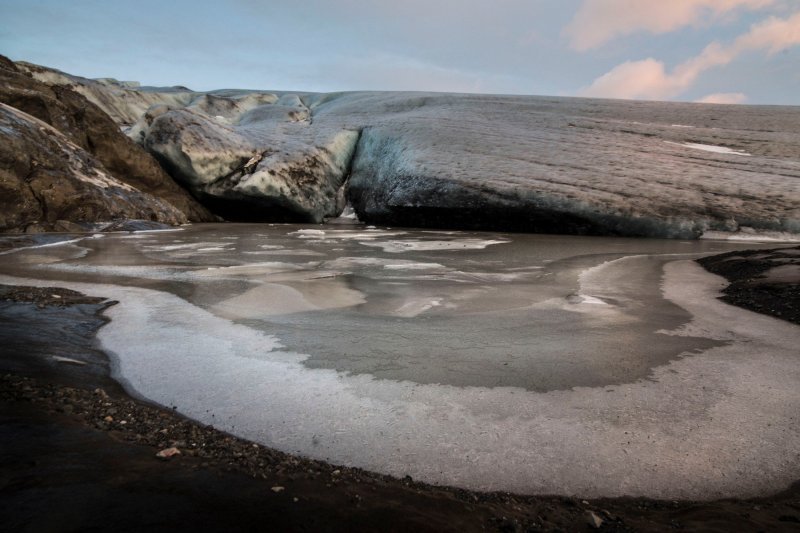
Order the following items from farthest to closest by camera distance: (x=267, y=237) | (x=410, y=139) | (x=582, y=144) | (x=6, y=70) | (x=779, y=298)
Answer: (x=410, y=139) < (x=582, y=144) < (x=6, y=70) < (x=267, y=237) < (x=779, y=298)

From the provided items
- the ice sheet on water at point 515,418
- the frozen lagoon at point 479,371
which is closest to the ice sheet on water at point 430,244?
the frozen lagoon at point 479,371

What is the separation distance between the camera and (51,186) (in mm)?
6359

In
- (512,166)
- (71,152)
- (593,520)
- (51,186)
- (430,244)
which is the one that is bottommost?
(593,520)

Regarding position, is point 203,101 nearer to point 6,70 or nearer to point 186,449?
point 6,70

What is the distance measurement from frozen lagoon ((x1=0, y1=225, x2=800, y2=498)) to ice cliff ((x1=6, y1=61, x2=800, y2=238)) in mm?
4121

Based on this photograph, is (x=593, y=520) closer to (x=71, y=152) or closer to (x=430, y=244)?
(x=430, y=244)

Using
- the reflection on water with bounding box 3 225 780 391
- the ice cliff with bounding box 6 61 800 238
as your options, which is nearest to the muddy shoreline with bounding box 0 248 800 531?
the reflection on water with bounding box 3 225 780 391

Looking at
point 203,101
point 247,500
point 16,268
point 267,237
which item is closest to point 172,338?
point 247,500

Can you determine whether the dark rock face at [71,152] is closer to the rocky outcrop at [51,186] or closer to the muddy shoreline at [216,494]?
the rocky outcrop at [51,186]

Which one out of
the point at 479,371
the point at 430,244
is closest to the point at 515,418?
the point at 479,371

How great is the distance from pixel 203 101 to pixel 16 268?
1893 cm

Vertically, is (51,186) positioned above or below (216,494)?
above

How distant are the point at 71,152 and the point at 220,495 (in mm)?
7605

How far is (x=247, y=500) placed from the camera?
951 millimetres
